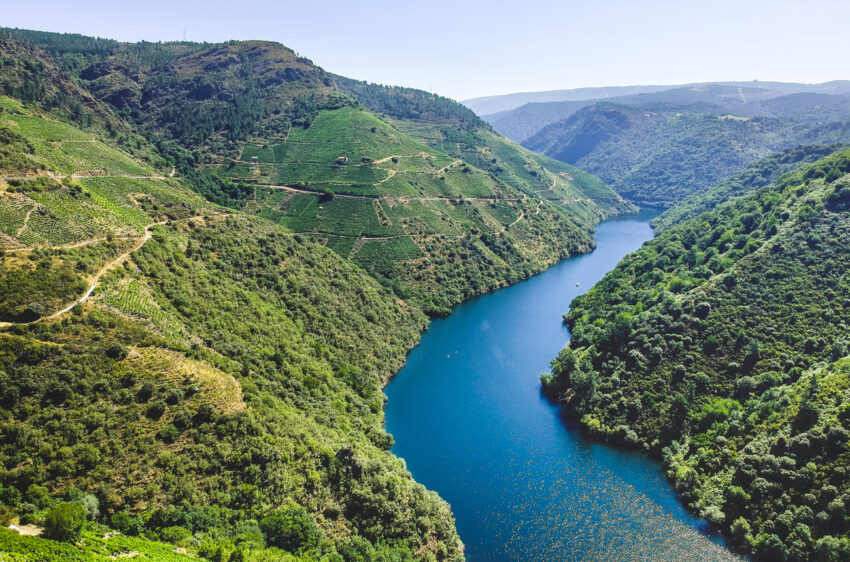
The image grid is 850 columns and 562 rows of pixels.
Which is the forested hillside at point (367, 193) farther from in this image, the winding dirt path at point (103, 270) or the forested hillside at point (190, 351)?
the winding dirt path at point (103, 270)

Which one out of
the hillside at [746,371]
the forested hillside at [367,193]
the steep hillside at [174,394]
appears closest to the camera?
the steep hillside at [174,394]

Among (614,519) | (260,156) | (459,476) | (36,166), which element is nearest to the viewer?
(614,519)

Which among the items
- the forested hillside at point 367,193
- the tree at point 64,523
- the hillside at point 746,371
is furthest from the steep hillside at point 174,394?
the forested hillside at point 367,193

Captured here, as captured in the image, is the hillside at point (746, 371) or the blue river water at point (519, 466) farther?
the blue river water at point (519, 466)

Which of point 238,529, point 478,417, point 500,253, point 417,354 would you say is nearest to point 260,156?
point 500,253

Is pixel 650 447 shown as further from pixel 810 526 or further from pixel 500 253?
pixel 500 253

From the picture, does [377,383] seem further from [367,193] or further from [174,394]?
[367,193]
